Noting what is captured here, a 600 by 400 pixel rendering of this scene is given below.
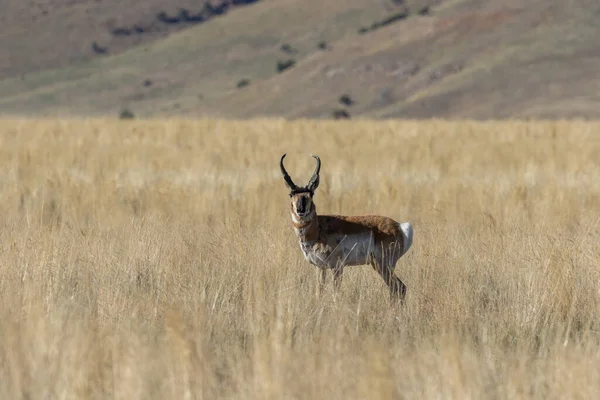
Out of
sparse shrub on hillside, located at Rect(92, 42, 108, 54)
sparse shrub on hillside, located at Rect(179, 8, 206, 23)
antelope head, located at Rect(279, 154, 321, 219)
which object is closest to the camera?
antelope head, located at Rect(279, 154, 321, 219)

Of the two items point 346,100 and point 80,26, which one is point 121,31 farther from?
point 346,100

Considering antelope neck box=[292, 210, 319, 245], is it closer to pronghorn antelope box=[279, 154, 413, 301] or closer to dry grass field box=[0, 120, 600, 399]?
pronghorn antelope box=[279, 154, 413, 301]

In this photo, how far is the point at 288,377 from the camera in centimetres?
461

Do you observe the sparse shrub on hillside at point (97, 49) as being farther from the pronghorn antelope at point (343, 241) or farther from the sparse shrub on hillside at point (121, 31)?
the pronghorn antelope at point (343, 241)

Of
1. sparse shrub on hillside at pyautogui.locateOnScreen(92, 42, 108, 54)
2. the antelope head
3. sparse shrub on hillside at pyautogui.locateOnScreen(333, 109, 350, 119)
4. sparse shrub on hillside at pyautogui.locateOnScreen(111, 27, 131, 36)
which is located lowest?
the antelope head

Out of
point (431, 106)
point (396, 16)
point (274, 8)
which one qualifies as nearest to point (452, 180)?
point (431, 106)

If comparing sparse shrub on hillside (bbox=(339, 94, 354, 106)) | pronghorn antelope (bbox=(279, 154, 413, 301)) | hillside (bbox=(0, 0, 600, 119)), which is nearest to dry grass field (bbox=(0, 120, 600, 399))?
pronghorn antelope (bbox=(279, 154, 413, 301))

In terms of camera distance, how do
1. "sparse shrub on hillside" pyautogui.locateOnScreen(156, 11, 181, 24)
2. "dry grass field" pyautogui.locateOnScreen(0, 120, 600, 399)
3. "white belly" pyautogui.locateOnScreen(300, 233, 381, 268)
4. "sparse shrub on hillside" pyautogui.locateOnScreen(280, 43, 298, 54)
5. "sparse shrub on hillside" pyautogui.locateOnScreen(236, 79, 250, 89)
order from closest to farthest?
"dry grass field" pyautogui.locateOnScreen(0, 120, 600, 399)
"white belly" pyautogui.locateOnScreen(300, 233, 381, 268)
"sparse shrub on hillside" pyautogui.locateOnScreen(236, 79, 250, 89)
"sparse shrub on hillside" pyautogui.locateOnScreen(280, 43, 298, 54)
"sparse shrub on hillside" pyautogui.locateOnScreen(156, 11, 181, 24)

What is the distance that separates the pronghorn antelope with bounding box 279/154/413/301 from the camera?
6.90 metres

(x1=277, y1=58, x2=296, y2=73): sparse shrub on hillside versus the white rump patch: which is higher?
(x1=277, y1=58, x2=296, y2=73): sparse shrub on hillside

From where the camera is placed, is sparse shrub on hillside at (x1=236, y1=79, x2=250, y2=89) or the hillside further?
sparse shrub on hillside at (x1=236, y1=79, x2=250, y2=89)

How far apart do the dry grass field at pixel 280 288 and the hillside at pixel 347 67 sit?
46.8 m

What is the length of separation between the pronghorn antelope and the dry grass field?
0.17 m

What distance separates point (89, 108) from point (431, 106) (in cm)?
4560
